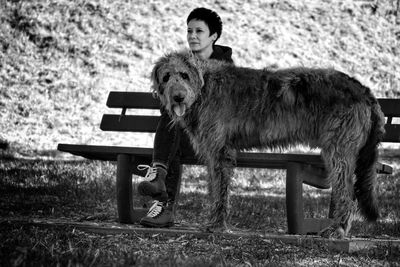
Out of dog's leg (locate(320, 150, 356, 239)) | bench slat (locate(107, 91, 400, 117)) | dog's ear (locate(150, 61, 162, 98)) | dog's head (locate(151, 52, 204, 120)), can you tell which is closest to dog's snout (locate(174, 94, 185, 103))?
dog's head (locate(151, 52, 204, 120))

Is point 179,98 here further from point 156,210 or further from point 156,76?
point 156,210

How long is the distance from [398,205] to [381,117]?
3407 millimetres

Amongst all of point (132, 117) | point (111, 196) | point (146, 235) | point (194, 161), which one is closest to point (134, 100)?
point (132, 117)

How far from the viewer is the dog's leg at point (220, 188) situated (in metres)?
4.98

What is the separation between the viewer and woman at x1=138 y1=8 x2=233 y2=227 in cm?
518

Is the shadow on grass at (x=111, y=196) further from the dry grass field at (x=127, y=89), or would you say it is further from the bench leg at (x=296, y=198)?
the bench leg at (x=296, y=198)

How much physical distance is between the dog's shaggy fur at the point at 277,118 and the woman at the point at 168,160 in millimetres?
232

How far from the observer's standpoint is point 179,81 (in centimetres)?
498

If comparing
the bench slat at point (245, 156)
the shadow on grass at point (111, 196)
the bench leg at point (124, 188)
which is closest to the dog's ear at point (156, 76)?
the bench slat at point (245, 156)

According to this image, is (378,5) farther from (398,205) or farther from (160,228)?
(160,228)

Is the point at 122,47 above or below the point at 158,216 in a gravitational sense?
above

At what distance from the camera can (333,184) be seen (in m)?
4.86

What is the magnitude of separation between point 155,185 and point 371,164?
1.70m

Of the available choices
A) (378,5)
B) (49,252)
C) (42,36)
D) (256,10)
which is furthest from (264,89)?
(378,5)
